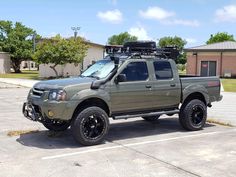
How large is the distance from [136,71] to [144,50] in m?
0.82

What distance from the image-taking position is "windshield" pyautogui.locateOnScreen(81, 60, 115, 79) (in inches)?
348

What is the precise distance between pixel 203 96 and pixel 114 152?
364cm

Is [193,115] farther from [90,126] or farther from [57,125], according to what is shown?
[57,125]

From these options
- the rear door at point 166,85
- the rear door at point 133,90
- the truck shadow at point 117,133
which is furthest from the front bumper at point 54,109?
the rear door at point 166,85

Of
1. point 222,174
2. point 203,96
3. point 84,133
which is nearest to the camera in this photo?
point 222,174

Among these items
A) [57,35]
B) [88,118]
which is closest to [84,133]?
[88,118]

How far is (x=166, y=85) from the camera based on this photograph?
9414 millimetres

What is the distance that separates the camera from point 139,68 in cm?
912

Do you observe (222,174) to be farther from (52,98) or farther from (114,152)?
(52,98)

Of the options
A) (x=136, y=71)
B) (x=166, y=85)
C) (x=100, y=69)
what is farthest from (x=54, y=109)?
(x=166, y=85)

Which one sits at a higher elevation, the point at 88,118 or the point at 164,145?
the point at 88,118

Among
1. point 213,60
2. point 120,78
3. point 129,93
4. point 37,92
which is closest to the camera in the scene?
point 37,92

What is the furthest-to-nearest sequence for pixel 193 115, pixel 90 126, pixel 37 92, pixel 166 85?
pixel 193 115 → pixel 166 85 → pixel 37 92 → pixel 90 126

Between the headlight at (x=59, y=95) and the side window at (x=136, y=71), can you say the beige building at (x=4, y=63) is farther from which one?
the headlight at (x=59, y=95)
